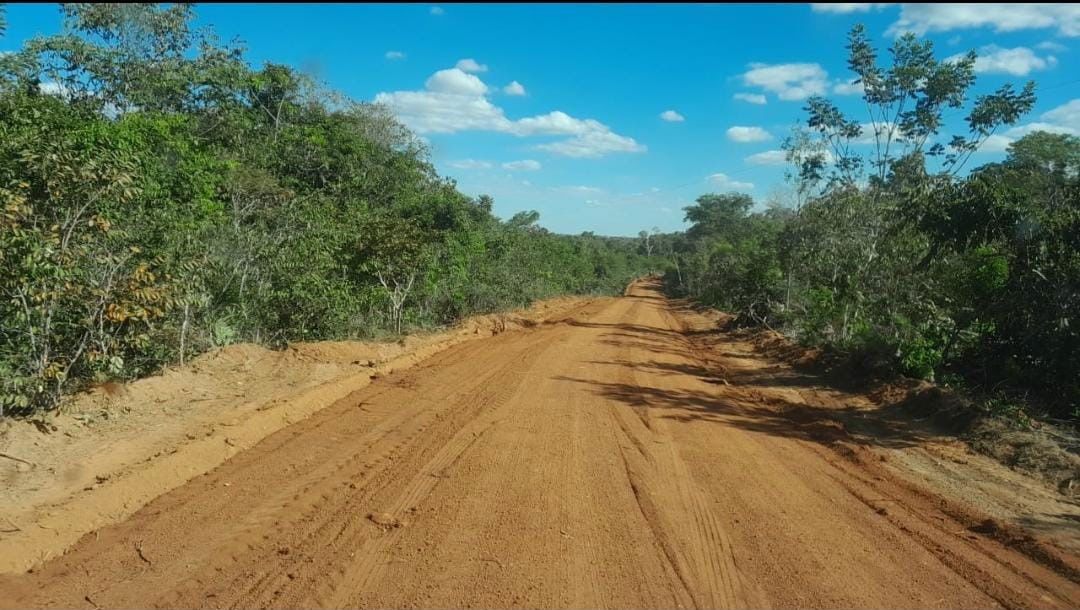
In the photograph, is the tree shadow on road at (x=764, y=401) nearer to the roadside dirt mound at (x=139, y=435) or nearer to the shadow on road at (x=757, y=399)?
the shadow on road at (x=757, y=399)

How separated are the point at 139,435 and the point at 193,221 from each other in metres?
4.84

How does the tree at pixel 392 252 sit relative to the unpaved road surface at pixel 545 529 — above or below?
above

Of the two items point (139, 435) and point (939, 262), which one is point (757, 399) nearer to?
point (939, 262)

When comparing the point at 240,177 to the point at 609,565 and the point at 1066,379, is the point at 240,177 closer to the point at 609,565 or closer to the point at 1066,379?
the point at 609,565

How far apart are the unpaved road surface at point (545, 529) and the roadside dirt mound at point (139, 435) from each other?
216 millimetres

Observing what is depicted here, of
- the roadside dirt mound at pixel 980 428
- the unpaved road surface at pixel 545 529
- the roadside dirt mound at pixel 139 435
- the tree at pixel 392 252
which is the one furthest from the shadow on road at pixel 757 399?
the tree at pixel 392 252

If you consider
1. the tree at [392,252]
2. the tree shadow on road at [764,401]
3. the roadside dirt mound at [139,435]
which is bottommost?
the tree shadow on road at [764,401]

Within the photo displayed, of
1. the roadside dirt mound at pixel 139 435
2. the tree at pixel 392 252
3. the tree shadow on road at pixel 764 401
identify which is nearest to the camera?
the roadside dirt mound at pixel 139 435

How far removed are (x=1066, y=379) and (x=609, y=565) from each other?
Answer: 775 cm

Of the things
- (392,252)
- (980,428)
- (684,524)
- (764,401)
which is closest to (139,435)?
(684,524)

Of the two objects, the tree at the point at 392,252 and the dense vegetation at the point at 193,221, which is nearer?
the dense vegetation at the point at 193,221

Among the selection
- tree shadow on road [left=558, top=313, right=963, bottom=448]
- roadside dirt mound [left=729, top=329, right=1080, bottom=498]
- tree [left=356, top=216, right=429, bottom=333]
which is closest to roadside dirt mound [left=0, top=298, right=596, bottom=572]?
tree [left=356, top=216, right=429, bottom=333]

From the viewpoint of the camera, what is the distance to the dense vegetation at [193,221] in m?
6.23

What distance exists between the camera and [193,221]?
32.6 ft
